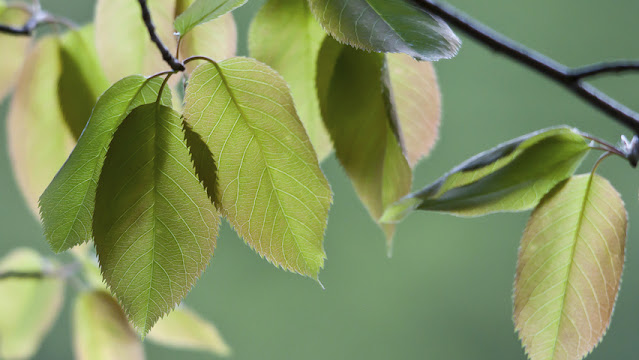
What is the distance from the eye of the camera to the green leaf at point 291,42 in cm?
25

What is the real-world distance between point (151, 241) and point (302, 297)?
2003 mm

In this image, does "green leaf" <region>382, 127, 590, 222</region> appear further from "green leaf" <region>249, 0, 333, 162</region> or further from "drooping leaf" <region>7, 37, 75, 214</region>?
"drooping leaf" <region>7, 37, 75, 214</region>

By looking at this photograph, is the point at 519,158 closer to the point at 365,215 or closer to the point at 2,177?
the point at 365,215

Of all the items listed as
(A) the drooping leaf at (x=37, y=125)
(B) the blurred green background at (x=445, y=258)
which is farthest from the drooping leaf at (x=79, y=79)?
(B) the blurred green background at (x=445, y=258)

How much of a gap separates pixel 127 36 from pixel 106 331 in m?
0.19

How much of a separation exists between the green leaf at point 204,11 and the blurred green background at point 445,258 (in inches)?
63.6

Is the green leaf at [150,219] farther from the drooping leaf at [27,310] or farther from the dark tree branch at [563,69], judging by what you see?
the drooping leaf at [27,310]

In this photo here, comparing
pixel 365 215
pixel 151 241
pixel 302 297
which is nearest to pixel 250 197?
pixel 151 241

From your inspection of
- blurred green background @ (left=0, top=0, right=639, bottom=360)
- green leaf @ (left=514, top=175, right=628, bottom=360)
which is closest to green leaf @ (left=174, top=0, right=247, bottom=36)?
green leaf @ (left=514, top=175, right=628, bottom=360)

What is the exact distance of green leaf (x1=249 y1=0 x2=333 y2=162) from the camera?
247 millimetres

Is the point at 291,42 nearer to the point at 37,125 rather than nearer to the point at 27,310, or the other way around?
the point at 37,125

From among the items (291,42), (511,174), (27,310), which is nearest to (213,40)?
(291,42)

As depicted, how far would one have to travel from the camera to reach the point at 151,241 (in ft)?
0.61

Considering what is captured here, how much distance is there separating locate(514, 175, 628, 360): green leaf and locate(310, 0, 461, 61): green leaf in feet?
0.28
